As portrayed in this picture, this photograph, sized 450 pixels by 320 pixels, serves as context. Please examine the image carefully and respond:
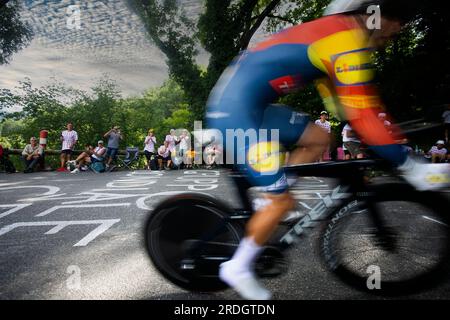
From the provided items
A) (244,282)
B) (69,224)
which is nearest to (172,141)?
(69,224)

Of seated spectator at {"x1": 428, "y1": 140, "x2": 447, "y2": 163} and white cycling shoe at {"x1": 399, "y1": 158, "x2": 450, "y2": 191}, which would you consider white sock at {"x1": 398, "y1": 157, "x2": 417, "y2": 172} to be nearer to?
white cycling shoe at {"x1": 399, "y1": 158, "x2": 450, "y2": 191}

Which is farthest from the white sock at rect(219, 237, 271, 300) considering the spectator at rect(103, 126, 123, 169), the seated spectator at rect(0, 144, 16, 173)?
the seated spectator at rect(0, 144, 16, 173)

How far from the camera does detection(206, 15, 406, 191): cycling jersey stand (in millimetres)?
1720

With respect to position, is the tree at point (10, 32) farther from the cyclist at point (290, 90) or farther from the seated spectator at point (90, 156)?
the cyclist at point (290, 90)

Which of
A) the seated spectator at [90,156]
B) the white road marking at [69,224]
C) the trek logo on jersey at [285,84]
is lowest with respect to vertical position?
the white road marking at [69,224]

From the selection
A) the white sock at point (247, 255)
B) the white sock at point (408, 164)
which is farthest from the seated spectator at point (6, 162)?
the white sock at point (408, 164)

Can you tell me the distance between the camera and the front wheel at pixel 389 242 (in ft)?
6.49

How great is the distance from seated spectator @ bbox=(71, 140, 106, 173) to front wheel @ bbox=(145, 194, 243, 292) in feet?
39.1

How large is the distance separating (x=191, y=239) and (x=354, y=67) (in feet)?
5.21

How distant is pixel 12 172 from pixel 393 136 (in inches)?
624

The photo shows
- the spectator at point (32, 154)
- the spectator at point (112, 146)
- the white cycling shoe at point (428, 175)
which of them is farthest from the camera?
the spectator at point (112, 146)

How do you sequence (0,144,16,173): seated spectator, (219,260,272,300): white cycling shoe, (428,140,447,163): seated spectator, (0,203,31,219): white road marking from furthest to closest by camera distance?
(0,144,16,173): seated spectator, (428,140,447,163): seated spectator, (0,203,31,219): white road marking, (219,260,272,300): white cycling shoe

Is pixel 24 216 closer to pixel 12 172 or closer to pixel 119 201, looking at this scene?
pixel 119 201

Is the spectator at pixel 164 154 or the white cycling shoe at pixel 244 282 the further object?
the spectator at pixel 164 154
